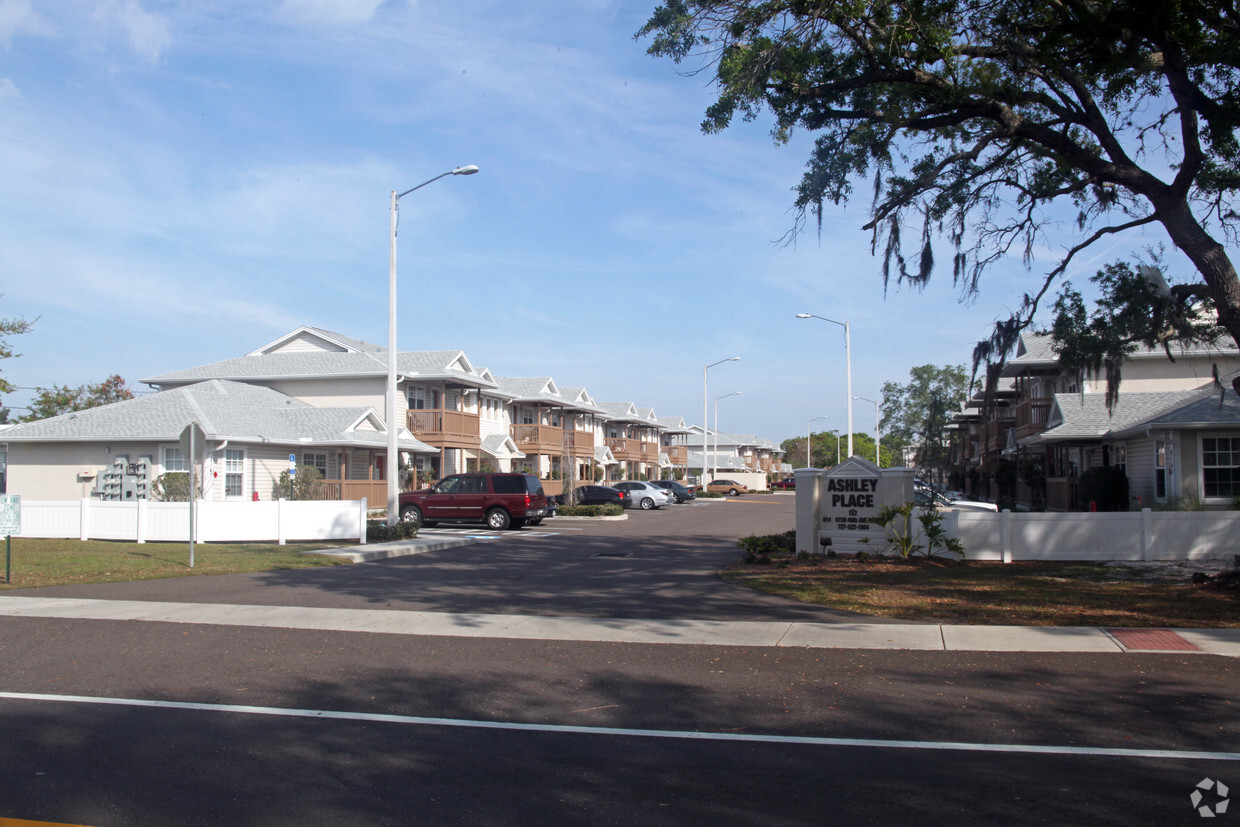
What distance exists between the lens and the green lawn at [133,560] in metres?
16.5

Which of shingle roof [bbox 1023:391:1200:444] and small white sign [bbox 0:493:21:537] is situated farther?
shingle roof [bbox 1023:391:1200:444]

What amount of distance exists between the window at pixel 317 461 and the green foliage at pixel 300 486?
2148 mm

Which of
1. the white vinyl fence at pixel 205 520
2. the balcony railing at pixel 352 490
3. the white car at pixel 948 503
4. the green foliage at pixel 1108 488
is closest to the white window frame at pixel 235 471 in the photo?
the balcony railing at pixel 352 490

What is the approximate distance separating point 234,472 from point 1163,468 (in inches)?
1208

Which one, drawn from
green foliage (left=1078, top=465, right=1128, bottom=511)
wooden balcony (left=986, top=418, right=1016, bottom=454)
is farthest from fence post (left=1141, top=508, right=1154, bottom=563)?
wooden balcony (left=986, top=418, right=1016, bottom=454)

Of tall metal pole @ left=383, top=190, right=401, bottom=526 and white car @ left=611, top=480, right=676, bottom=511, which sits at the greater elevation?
tall metal pole @ left=383, top=190, right=401, bottom=526

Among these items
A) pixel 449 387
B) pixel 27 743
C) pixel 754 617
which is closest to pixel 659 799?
pixel 27 743

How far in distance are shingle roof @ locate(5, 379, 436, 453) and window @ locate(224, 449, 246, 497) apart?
3.53 ft

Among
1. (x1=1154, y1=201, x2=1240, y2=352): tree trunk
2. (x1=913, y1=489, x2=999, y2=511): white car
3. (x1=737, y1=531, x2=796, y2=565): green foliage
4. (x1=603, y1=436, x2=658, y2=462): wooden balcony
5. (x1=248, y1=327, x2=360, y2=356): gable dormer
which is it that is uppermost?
(x1=248, y1=327, x2=360, y2=356): gable dormer

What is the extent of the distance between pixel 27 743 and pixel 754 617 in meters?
8.24

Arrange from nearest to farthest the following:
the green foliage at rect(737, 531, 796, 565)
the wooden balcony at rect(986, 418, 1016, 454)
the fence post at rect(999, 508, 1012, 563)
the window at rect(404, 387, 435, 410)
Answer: the fence post at rect(999, 508, 1012, 563)
the green foliage at rect(737, 531, 796, 565)
the window at rect(404, 387, 435, 410)
the wooden balcony at rect(986, 418, 1016, 454)

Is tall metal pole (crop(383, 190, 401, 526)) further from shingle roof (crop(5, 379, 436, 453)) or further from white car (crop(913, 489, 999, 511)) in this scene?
white car (crop(913, 489, 999, 511))

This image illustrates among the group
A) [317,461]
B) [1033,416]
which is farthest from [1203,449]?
[317,461]

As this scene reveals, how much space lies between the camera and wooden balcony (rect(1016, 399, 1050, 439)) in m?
38.0
